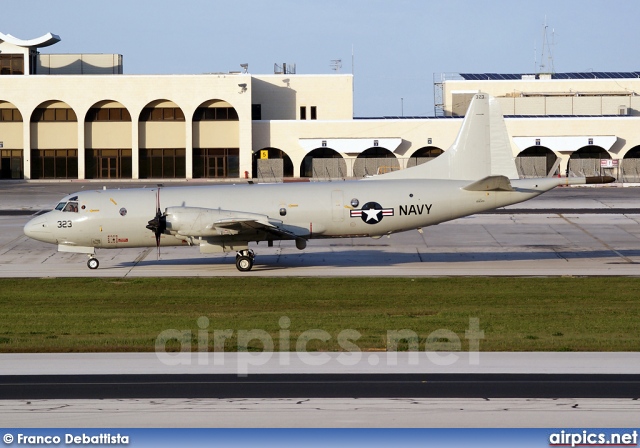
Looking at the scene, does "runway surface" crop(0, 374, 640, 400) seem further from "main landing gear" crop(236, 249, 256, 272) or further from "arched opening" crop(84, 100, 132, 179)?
"arched opening" crop(84, 100, 132, 179)

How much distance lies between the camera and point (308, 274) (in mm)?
37625

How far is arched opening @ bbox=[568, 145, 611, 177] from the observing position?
297 feet

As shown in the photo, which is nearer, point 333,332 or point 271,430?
point 271,430

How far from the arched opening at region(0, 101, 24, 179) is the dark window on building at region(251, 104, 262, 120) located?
24322 millimetres

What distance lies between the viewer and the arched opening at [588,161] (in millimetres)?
90500

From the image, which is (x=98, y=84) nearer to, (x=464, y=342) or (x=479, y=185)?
(x=479, y=185)

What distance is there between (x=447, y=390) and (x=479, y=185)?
20.5 metres

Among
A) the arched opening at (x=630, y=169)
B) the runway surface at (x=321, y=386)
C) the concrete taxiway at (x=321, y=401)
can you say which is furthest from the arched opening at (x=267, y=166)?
the runway surface at (x=321, y=386)

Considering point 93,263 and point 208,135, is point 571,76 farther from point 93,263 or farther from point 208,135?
point 93,263

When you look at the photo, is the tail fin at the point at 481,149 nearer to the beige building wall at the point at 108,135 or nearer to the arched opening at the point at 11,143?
the beige building wall at the point at 108,135

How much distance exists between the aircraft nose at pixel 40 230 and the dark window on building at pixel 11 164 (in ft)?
188

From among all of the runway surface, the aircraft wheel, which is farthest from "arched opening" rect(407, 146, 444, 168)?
the runway surface

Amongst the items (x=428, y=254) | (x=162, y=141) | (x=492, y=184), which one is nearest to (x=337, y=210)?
(x=492, y=184)

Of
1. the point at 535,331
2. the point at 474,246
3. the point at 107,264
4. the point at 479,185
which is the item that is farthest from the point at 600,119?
the point at 535,331
